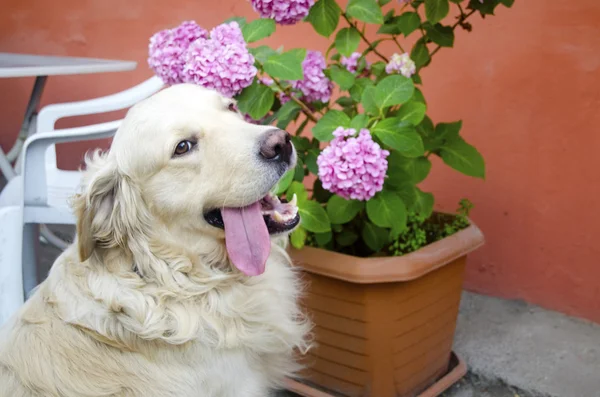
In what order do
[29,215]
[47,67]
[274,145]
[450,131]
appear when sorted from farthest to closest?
[47,67] → [29,215] → [450,131] → [274,145]

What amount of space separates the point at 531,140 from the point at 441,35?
0.78 metres

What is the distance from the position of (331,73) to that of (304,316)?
851 mm

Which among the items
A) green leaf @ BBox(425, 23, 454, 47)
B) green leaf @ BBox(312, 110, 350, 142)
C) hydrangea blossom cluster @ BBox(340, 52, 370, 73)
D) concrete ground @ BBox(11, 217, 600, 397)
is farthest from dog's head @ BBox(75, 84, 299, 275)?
concrete ground @ BBox(11, 217, 600, 397)

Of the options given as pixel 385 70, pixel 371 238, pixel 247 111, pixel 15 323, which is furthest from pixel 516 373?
pixel 15 323

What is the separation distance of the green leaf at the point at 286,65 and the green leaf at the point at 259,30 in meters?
0.08

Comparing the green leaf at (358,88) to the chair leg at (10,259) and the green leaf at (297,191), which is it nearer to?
the green leaf at (297,191)

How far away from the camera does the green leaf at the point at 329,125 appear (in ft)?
7.00

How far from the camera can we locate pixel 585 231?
2848mm

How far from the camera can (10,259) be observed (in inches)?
99.8

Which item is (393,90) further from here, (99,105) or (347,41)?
(99,105)

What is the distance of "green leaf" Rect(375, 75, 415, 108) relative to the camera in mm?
2098

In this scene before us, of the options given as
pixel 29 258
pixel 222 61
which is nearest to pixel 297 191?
pixel 222 61

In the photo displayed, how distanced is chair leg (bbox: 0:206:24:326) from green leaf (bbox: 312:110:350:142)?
1.24 meters

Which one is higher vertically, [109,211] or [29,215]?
[109,211]
